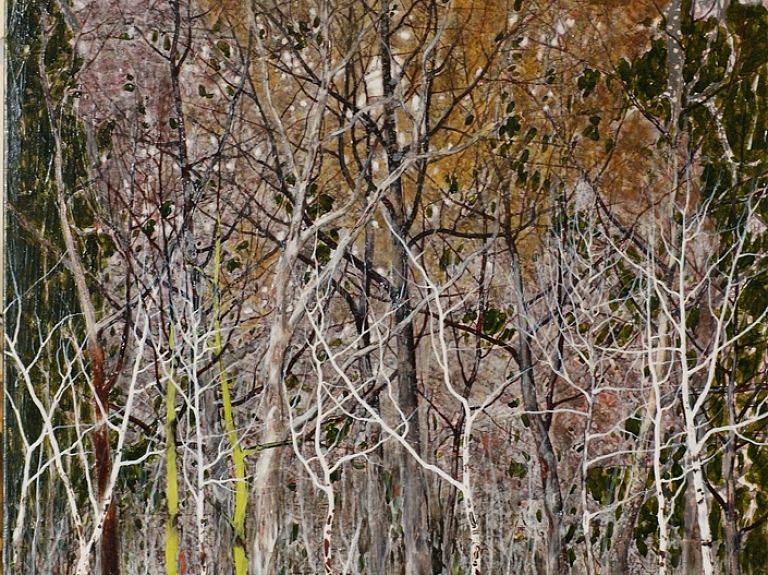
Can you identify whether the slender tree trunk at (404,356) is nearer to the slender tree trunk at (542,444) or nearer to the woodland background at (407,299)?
the woodland background at (407,299)

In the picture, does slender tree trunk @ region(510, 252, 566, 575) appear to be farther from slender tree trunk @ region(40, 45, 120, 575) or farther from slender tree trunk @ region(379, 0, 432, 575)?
slender tree trunk @ region(40, 45, 120, 575)

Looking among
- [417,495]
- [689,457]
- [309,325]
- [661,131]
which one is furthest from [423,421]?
[661,131]

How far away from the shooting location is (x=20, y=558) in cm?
257

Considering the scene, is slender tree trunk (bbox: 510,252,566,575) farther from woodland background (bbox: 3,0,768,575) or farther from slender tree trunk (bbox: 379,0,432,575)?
slender tree trunk (bbox: 379,0,432,575)

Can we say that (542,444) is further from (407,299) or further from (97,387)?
(97,387)

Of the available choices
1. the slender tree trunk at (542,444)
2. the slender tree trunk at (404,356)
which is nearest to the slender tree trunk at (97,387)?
the slender tree trunk at (404,356)

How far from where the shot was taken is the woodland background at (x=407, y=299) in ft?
8.08

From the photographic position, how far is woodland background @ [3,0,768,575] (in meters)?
2.46

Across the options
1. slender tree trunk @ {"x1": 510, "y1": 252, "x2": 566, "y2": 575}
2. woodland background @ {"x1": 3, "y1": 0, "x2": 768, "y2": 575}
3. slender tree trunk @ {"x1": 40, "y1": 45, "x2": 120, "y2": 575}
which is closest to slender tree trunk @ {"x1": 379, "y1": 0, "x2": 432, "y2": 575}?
woodland background @ {"x1": 3, "y1": 0, "x2": 768, "y2": 575}

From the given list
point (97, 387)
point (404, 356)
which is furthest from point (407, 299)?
point (97, 387)

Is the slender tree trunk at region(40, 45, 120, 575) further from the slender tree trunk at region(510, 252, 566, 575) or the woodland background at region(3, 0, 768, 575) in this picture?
the slender tree trunk at region(510, 252, 566, 575)

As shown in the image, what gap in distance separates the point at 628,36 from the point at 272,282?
4.23 feet

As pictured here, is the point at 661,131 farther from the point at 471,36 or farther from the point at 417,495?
the point at 417,495

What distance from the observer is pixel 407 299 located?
98.3 inches
